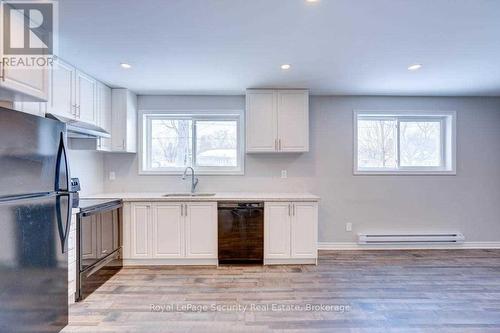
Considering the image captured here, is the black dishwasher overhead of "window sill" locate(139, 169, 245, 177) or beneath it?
beneath

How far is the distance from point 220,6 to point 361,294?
2.81 m

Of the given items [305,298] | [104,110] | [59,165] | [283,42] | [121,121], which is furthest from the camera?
[121,121]

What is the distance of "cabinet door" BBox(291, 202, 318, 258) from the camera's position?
3510 millimetres

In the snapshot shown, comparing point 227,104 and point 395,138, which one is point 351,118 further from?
point 227,104

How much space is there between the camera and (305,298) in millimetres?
2627

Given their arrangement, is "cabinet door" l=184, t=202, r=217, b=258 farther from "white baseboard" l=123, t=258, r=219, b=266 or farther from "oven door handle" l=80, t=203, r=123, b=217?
"oven door handle" l=80, t=203, r=123, b=217

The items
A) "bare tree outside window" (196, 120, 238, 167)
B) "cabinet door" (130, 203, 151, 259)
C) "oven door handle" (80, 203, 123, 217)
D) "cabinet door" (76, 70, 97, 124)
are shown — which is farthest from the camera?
"bare tree outside window" (196, 120, 238, 167)

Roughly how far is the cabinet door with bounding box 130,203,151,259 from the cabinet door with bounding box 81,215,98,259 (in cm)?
66

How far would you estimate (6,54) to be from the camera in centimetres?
177

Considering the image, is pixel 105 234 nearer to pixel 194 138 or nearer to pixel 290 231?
pixel 194 138

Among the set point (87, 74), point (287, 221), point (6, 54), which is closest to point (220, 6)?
point (6, 54)

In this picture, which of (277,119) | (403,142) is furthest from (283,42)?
(403,142)

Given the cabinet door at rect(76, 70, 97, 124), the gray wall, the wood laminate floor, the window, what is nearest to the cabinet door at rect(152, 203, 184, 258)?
the wood laminate floor

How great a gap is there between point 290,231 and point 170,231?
4.97ft
